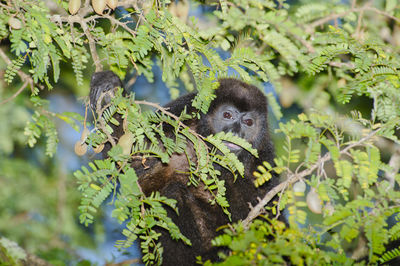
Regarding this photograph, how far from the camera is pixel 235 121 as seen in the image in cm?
481

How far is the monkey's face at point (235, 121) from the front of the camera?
477 centimetres

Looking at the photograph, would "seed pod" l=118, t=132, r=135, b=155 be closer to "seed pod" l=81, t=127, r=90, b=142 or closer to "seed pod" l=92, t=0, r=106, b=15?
"seed pod" l=81, t=127, r=90, b=142

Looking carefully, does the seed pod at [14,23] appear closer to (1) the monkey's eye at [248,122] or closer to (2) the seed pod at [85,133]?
(2) the seed pod at [85,133]

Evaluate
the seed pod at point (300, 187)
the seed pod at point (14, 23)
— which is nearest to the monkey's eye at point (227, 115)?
the seed pod at point (300, 187)

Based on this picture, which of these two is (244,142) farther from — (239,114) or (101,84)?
(239,114)

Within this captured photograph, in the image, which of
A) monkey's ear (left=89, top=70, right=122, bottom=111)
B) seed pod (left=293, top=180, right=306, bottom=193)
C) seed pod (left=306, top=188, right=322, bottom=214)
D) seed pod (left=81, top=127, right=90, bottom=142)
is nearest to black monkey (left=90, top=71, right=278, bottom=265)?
monkey's ear (left=89, top=70, right=122, bottom=111)

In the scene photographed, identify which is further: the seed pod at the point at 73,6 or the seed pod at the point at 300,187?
the seed pod at the point at 73,6

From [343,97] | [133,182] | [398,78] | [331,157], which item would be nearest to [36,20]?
[133,182]

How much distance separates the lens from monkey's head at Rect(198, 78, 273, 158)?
479cm

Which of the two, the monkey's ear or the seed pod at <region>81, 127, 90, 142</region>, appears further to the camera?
the monkey's ear

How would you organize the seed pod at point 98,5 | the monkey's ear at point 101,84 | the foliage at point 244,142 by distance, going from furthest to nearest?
the monkey's ear at point 101,84, the seed pod at point 98,5, the foliage at point 244,142

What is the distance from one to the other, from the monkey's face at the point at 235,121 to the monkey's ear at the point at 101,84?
1254mm

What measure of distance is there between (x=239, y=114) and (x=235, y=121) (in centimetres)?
14

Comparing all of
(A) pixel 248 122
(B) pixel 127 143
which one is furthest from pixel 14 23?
(A) pixel 248 122
